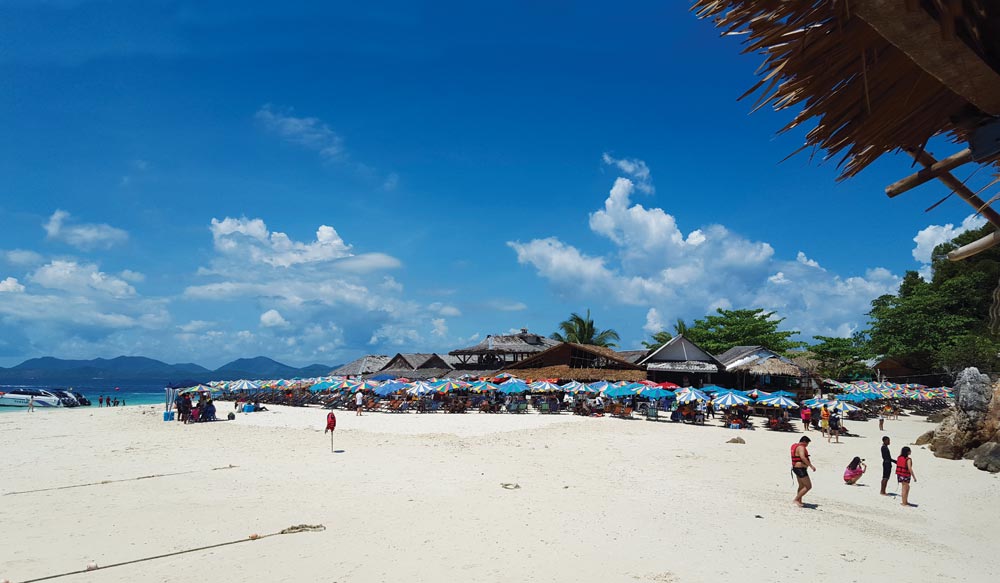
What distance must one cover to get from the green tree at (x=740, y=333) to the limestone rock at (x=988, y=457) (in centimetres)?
3545

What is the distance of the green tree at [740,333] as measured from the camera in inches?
1923

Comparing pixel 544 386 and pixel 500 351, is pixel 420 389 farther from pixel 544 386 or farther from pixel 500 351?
pixel 500 351

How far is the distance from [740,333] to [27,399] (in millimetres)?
62694

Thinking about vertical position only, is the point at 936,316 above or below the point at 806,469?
above

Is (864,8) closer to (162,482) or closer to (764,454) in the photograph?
(162,482)

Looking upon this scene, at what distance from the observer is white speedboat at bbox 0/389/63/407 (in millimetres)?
46312

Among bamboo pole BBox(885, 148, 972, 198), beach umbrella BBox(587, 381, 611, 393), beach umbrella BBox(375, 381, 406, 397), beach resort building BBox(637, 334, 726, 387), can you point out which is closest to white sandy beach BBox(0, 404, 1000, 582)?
bamboo pole BBox(885, 148, 972, 198)

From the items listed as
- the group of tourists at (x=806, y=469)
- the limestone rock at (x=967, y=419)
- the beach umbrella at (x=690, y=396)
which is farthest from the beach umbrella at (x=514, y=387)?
the group of tourists at (x=806, y=469)

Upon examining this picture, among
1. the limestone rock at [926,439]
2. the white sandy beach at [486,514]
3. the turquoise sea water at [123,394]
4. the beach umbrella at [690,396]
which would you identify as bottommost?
the turquoise sea water at [123,394]

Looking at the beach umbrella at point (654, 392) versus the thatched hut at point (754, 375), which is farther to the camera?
the thatched hut at point (754, 375)

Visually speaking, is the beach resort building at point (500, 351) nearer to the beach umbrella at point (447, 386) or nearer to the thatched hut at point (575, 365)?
the thatched hut at point (575, 365)

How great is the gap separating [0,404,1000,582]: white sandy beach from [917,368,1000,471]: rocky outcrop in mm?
845

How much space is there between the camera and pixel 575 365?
123 ft

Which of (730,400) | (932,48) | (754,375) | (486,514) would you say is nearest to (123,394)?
(754,375)
